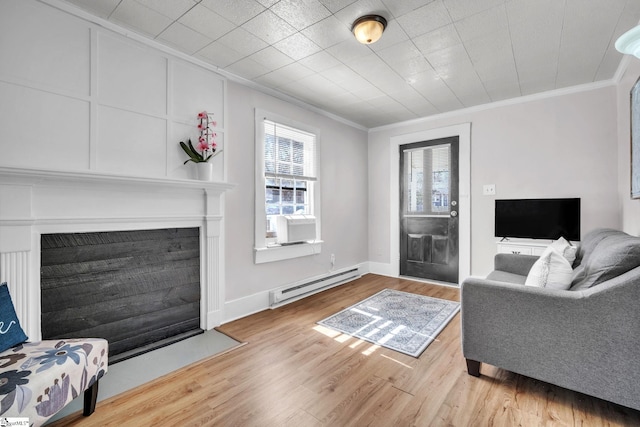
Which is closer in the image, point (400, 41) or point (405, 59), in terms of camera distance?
point (400, 41)

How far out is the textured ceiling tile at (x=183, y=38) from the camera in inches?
86.8

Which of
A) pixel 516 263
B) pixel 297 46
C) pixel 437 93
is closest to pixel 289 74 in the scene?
pixel 297 46

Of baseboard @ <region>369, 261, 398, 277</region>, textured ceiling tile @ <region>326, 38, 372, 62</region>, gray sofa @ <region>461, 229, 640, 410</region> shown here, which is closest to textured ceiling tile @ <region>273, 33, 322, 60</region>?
textured ceiling tile @ <region>326, 38, 372, 62</region>

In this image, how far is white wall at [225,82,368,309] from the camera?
2.98m

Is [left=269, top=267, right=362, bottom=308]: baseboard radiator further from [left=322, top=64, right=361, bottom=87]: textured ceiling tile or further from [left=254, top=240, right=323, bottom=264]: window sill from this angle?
[left=322, top=64, right=361, bottom=87]: textured ceiling tile

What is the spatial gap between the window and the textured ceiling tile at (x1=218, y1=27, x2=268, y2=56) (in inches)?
30.0

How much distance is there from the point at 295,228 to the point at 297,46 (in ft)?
6.32

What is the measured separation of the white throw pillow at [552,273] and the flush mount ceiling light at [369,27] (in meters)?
1.96

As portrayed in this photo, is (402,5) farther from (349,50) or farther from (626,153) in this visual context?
(626,153)

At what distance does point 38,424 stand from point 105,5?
2.40 metres

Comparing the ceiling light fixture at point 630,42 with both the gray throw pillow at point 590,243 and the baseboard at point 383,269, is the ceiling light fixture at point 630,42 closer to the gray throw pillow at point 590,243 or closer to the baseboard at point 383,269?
the gray throw pillow at point 590,243

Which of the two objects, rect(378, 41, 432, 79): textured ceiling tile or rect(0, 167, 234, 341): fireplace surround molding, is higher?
rect(378, 41, 432, 79): textured ceiling tile

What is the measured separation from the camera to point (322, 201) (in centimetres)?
405

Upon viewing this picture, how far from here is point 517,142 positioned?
359 cm
